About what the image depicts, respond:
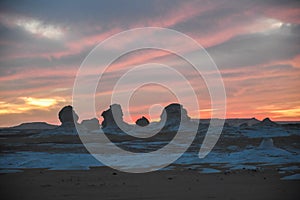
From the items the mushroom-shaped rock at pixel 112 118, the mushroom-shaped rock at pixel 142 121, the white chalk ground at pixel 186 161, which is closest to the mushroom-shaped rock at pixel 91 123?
the mushroom-shaped rock at pixel 112 118

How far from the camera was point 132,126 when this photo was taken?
135 m

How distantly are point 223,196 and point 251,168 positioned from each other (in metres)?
14.4

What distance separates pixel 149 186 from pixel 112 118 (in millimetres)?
106750

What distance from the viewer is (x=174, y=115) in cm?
12294

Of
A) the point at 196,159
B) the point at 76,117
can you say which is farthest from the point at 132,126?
the point at 196,159

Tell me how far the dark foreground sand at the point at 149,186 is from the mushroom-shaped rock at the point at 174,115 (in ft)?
293

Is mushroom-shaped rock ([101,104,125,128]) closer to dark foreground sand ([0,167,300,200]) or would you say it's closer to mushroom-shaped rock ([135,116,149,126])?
mushroom-shaped rock ([135,116,149,126])

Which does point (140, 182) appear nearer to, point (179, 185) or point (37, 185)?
point (179, 185)

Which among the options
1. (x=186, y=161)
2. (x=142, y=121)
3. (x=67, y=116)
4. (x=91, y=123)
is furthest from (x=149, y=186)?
(x=91, y=123)

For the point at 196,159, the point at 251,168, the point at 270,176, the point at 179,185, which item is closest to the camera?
the point at 179,185

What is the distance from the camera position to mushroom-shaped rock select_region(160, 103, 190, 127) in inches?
4690

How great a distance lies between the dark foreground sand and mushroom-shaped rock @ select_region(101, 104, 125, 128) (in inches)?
3785

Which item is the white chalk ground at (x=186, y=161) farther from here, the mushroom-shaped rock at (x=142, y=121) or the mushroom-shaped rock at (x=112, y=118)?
the mushroom-shaped rock at (x=142, y=121)

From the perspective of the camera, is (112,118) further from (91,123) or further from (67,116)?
(67,116)
